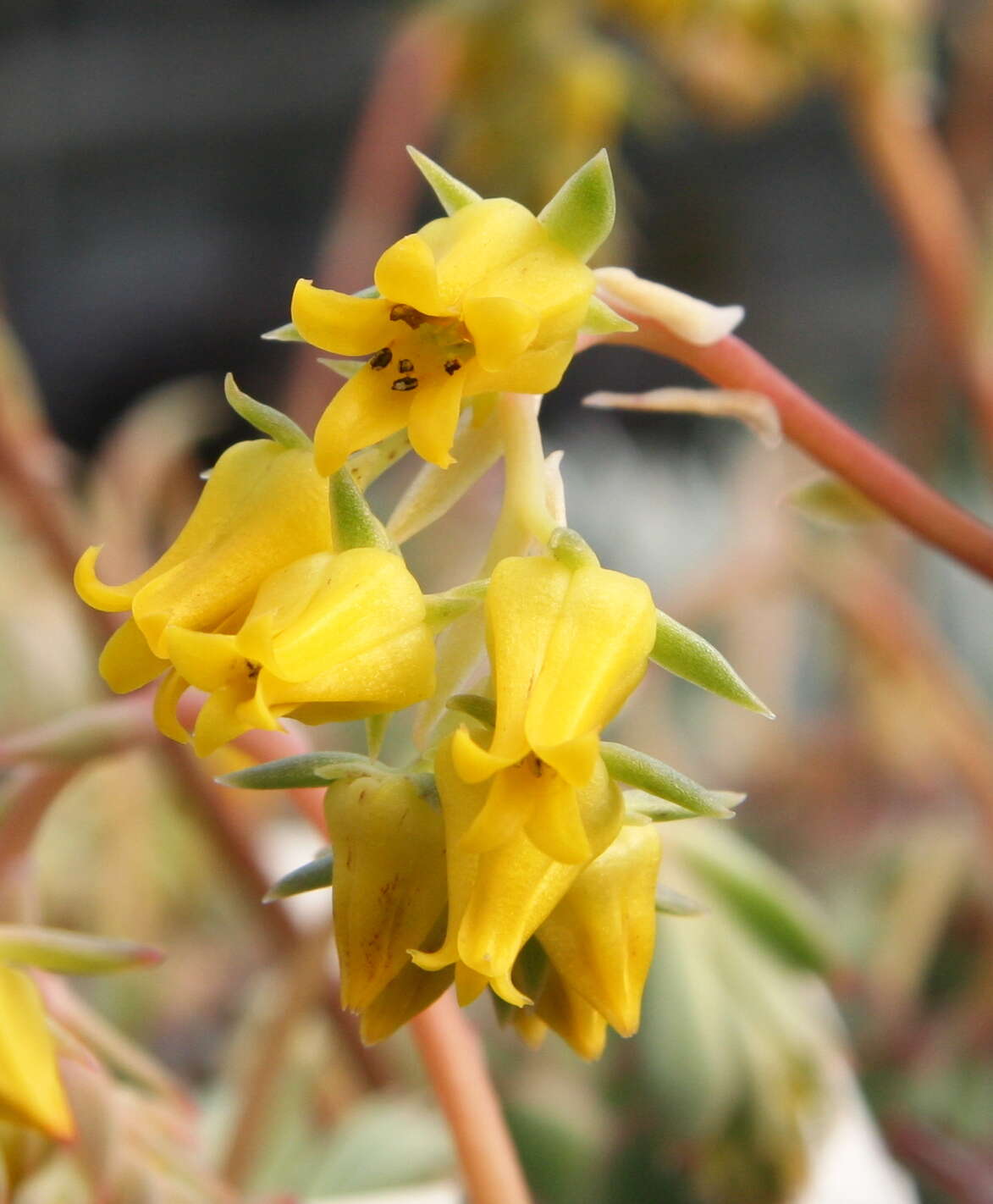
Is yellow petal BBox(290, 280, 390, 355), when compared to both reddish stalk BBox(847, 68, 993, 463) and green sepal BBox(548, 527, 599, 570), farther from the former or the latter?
reddish stalk BBox(847, 68, 993, 463)

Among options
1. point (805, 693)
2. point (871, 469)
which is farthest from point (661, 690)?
point (871, 469)

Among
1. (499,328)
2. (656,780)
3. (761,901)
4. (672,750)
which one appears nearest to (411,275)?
(499,328)

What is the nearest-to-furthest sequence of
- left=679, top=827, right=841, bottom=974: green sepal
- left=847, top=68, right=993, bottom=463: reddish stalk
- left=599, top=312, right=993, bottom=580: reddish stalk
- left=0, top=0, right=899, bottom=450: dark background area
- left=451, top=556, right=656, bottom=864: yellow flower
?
1. left=451, top=556, right=656, bottom=864: yellow flower
2. left=599, top=312, right=993, bottom=580: reddish stalk
3. left=679, top=827, right=841, bottom=974: green sepal
4. left=847, top=68, right=993, bottom=463: reddish stalk
5. left=0, top=0, right=899, bottom=450: dark background area

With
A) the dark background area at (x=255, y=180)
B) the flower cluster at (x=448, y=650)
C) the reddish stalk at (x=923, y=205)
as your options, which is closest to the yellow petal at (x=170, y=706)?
the flower cluster at (x=448, y=650)

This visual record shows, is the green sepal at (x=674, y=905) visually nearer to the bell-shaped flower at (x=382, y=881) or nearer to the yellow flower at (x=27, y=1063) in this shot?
the bell-shaped flower at (x=382, y=881)

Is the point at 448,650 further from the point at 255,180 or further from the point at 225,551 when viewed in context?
the point at 255,180

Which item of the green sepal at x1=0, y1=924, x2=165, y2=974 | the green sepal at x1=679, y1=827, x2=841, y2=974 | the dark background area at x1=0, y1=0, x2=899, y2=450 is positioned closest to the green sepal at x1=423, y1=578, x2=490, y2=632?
the green sepal at x1=0, y1=924, x2=165, y2=974
